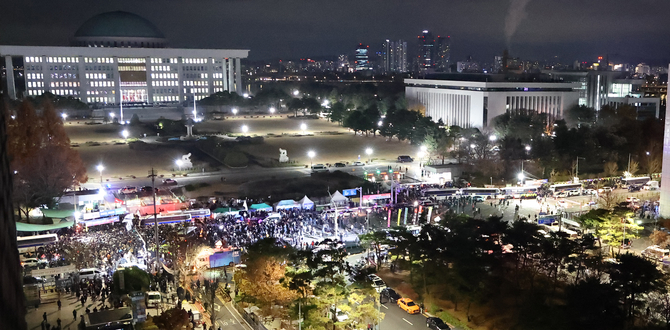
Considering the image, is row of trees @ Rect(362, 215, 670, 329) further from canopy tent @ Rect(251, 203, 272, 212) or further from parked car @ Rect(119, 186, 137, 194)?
parked car @ Rect(119, 186, 137, 194)

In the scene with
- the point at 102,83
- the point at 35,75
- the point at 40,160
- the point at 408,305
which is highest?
the point at 35,75

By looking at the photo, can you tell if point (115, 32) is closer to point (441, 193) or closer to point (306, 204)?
point (306, 204)

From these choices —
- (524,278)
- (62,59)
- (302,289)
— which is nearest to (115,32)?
(62,59)

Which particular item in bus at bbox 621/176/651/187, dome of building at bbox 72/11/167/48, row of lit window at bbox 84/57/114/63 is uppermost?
dome of building at bbox 72/11/167/48

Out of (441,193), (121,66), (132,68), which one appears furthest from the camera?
(132,68)

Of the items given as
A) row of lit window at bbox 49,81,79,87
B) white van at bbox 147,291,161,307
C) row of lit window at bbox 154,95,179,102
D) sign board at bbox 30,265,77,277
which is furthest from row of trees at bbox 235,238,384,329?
row of lit window at bbox 154,95,179,102

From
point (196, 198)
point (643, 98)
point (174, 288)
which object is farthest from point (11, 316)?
point (643, 98)

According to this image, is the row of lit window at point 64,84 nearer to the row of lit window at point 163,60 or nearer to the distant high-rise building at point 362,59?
the row of lit window at point 163,60
